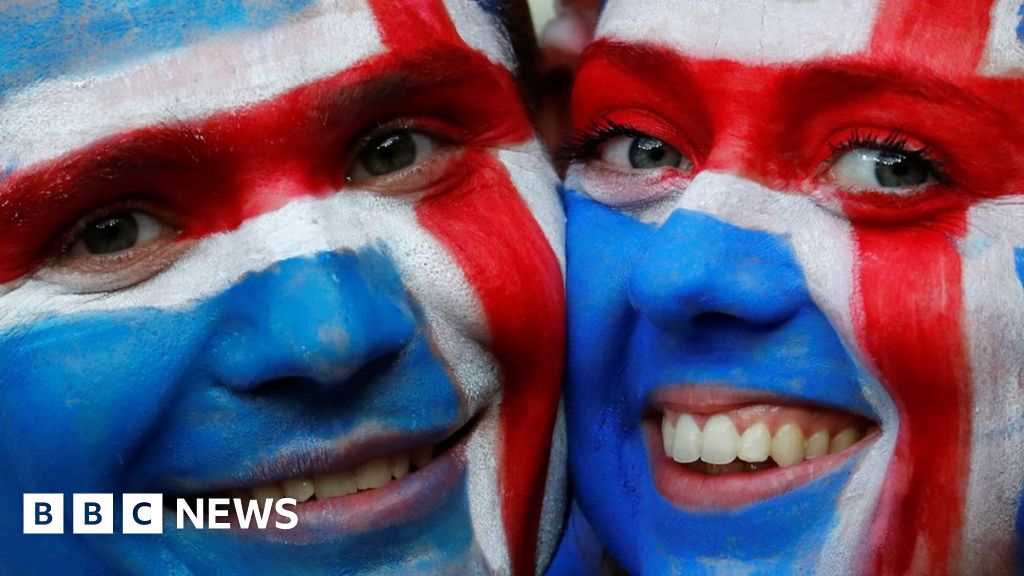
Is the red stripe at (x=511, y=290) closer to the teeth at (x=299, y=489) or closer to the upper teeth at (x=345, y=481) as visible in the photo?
the upper teeth at (x=345, y=481)

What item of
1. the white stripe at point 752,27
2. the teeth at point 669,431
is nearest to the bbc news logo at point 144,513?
the teeth at point 669,431

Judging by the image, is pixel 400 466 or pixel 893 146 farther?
pixel 400 466

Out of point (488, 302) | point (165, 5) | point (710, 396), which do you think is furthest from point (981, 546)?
point (165, 5)

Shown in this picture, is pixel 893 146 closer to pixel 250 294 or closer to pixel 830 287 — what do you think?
pixel 830 287

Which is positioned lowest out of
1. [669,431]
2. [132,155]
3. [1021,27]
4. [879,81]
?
[669,431]

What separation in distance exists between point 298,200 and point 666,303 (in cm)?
58

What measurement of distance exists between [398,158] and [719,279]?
0.57 meters

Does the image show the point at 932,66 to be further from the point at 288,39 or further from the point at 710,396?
the point at 288,39

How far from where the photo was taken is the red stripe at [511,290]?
2.30m

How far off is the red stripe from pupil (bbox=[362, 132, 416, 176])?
0.08 m

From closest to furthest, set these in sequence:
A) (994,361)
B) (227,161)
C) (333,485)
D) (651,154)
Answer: (994,361) < (227,161) < (333,485) < (651,154)

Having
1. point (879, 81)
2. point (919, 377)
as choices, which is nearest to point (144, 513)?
point (919, 377)

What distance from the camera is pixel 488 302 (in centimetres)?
229

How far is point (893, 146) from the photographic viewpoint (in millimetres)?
2121
